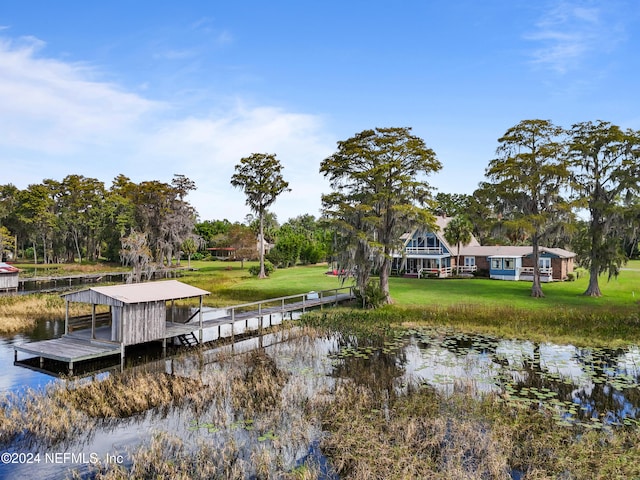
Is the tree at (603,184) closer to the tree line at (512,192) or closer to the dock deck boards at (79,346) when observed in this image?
the tree line at (512,192)

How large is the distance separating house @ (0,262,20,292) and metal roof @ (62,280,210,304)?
24435 millimetres

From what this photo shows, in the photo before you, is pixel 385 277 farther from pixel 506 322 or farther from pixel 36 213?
pixel 36 213

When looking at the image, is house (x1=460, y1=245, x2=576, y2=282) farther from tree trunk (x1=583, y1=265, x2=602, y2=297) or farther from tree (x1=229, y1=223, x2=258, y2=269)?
tree (x1=229, y1=223, x2=258, y2=269)

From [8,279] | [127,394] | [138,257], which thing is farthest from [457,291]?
[8,279]

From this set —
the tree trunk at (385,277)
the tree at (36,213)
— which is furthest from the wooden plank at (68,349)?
the tree at (36,213)

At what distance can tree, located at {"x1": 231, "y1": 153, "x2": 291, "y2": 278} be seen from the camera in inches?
1812

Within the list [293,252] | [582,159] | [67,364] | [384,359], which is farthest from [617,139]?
[293,252]

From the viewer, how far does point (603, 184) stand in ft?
100

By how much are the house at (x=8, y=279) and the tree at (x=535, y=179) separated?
134ft

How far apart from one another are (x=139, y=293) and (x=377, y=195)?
1534cm

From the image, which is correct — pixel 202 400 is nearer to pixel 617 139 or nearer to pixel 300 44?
pixel 300 44

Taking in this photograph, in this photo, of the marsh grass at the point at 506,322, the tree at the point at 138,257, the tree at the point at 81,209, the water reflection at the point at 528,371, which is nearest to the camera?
the water reflection at the point at 528,371

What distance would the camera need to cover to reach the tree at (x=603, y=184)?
2888 centimetres

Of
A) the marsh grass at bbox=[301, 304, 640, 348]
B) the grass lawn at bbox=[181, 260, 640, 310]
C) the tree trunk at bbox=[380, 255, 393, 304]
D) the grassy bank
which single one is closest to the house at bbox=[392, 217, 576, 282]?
the grass lawn at bbox=[181, 260, 640, 310]
